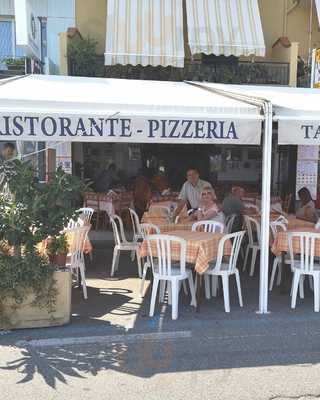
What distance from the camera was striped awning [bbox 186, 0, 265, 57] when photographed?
10.6 meters

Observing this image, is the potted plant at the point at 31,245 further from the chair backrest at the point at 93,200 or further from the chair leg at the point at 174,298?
the chair backrest at the point at 93,200

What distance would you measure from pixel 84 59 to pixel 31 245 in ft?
20.3

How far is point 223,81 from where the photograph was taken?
429 inches

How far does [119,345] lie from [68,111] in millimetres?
2494

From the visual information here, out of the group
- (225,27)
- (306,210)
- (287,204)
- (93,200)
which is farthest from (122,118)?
(287,204)

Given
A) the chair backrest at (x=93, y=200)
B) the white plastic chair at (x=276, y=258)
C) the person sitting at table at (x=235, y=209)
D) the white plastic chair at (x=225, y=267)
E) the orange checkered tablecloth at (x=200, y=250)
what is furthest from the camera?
the chair backrest at (x=93, y=200)

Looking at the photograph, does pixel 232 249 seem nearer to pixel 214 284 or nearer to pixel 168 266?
pixel 214 284

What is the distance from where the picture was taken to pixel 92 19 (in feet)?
37.4

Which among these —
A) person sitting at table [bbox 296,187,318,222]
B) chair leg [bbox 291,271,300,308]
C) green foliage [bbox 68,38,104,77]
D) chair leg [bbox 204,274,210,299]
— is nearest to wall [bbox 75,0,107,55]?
green foliage [bbox 68,38,104,77]

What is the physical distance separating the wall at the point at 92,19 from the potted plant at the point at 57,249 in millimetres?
6812

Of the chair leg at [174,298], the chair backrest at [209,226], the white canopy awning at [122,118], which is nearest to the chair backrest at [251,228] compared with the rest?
the chair backrest at [209,226]

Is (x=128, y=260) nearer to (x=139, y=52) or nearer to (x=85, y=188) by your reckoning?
(x=85, y=188)

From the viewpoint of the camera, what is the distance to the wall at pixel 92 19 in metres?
11.4

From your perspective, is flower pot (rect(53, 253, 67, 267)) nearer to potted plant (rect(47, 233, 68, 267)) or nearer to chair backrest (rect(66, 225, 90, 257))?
potted plant (rect(47, 233, 68, 267))
